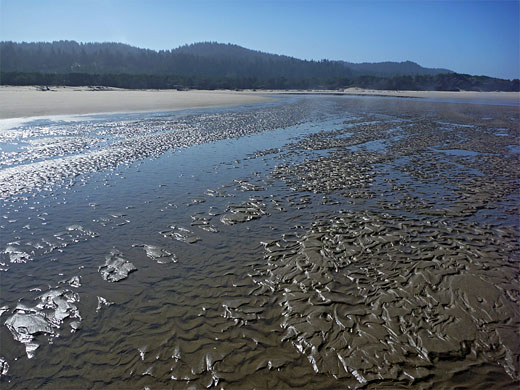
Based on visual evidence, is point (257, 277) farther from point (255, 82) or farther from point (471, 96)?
point (255, 82)

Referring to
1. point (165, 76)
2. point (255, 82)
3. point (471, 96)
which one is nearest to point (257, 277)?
point (471, 96)

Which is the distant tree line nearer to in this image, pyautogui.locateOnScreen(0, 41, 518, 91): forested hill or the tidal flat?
pyautogui.locateOnScreen(0, 41, 518, 91): forested hill

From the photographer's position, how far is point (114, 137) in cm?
2053

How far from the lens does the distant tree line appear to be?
8457 centimetres

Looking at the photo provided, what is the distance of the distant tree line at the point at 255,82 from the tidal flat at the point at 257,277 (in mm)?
92597

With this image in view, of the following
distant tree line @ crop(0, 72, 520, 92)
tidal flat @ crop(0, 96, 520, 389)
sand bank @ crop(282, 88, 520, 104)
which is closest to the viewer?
tidal flat @ crop(0, 96, 520, 389)

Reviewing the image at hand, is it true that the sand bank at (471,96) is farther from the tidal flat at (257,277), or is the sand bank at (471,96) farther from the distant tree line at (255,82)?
the tidal flat at (257,277)

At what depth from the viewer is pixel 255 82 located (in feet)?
420

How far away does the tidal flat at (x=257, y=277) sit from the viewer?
4418 mm

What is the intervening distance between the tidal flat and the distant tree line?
92597mm

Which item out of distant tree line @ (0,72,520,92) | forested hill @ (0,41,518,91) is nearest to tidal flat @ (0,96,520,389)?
distant tree line @ (0,72,520,92)

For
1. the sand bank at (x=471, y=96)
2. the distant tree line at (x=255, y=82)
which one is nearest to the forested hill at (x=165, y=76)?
the distant tree line at (x=255, y=82)

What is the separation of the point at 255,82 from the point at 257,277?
132 meters

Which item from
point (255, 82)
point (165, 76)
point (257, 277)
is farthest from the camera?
point (255, 82)
